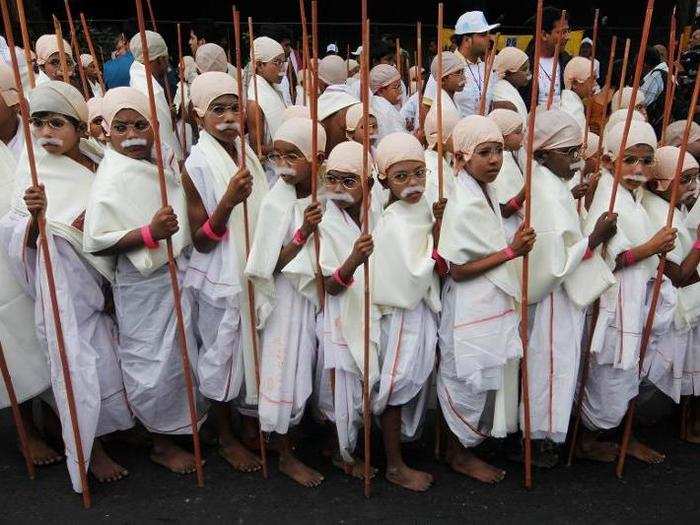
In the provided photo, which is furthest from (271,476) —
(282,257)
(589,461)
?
(589,461)

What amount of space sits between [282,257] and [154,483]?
124cm

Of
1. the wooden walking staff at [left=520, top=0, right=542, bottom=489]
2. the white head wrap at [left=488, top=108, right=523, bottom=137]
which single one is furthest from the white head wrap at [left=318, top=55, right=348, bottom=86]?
the wooden walking staff at [left=520, top=0, right=542, bottom=489]

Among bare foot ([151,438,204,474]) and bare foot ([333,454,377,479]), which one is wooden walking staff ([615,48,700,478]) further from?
bare foot ([151,438,204,474])

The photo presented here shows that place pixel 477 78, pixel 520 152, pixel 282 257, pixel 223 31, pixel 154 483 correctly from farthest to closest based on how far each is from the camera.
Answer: pixel 223 31 → pixel 477 78 → pixel 520 152 → pixel 154 483 → pixel 282 257

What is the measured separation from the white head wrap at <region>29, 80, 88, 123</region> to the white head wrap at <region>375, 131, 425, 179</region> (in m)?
1.34

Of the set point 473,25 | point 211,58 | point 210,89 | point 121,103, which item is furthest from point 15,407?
point 473,25

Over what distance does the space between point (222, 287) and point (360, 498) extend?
1120mm

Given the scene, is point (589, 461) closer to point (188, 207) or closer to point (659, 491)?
point (659, 491)

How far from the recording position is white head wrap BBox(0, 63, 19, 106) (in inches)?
152

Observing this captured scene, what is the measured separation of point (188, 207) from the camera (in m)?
3.33

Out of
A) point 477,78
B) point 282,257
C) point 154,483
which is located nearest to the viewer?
point 282,257

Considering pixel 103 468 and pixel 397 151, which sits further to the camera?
pixel 103 468

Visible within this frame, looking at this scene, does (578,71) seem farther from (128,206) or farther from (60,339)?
(60,339)

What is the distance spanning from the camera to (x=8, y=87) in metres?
4.04
